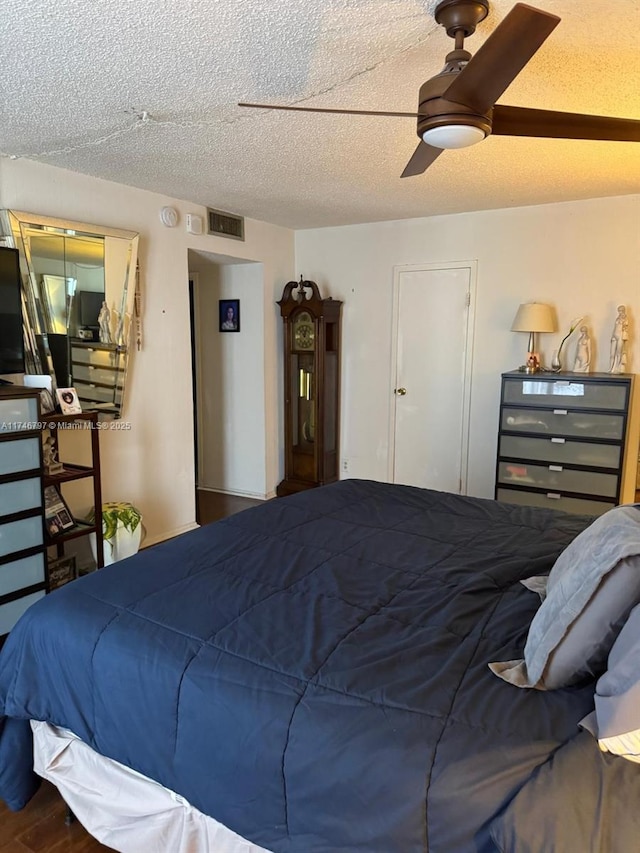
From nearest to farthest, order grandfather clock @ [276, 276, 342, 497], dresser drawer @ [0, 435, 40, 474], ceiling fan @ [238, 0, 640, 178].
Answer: ceiling fan @ [238, 0, 640, 178] < dresser drawer @ [0, 435, 40, 474] < grandfather clock @ [276, 276, 342, 497]

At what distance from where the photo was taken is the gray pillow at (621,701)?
1022 millimetres

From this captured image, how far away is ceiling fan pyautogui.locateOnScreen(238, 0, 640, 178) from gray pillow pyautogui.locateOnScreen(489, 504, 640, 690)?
1.16m

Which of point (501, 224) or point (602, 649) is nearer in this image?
point (602, 649)

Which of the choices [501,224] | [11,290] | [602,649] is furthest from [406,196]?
[602,649]

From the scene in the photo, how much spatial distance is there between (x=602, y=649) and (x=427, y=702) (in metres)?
0.39

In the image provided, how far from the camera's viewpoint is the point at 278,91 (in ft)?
7.11

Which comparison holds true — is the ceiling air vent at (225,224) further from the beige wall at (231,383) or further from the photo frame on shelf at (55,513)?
the photo frame on shelf at (55,513)

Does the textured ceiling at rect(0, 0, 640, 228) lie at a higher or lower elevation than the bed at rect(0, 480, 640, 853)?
higher

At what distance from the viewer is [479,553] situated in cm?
196

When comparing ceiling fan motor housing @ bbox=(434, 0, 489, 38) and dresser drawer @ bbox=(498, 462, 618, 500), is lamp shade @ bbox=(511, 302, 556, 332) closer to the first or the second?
dresser drawer @ bbox=(498, 462, 618, 500)

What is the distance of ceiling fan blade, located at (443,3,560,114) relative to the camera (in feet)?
4.11

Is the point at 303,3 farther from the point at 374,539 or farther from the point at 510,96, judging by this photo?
the point at 374,539

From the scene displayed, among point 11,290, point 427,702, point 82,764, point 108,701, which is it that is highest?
point 11,290

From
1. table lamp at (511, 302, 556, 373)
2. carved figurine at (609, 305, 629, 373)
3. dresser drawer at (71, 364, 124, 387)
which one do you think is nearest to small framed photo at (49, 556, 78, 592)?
dresser drawer at (71, 364, 124, 387)
